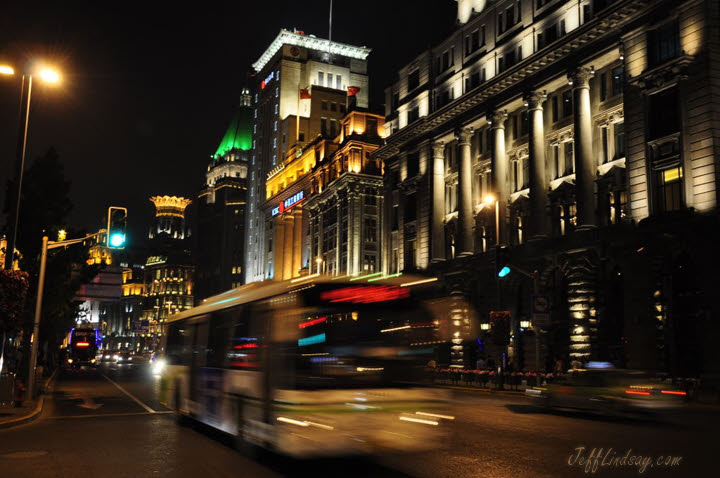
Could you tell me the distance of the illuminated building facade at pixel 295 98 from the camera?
4552 inches

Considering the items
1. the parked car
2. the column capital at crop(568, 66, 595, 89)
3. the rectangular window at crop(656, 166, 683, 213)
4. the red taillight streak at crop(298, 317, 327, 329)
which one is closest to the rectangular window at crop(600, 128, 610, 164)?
the column capital at crop(568, 66, 595, 89)

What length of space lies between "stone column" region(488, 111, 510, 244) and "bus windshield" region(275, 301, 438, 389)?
38.6 m

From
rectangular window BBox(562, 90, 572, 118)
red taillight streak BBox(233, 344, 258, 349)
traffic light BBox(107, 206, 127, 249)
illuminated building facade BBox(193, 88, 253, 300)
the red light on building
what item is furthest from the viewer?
illuminated building facade BBox(193, 88, 253, 300)

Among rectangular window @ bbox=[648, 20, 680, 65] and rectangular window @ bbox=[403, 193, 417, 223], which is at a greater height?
rectangular window @ bbox=[648, 20, 680, 65]

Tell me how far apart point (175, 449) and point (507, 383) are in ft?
93.9

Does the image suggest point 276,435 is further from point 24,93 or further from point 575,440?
point 24,93

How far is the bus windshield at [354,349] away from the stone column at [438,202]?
146ft

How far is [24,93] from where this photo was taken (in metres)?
19.8

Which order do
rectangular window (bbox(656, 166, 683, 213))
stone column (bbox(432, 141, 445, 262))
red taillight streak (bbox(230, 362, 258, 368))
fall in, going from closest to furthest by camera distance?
red taillight streak (bbox(230, 362, 258, 368)), rectangular window (bbox(656, 166, 683, 213)), stone column (bbox(432, 141, 445, 262))

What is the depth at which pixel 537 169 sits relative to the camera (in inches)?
1812

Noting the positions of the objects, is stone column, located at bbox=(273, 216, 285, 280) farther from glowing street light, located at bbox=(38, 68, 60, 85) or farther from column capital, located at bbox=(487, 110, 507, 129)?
glowing street light, located at bbox=(38, 68, 60, 85)

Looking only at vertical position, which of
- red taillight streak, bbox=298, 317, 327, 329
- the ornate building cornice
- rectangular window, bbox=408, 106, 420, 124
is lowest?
red taillight streak, bbox=298, 317, 327, 329

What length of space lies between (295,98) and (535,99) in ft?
257

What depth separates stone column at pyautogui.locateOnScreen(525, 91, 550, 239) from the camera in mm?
45438
